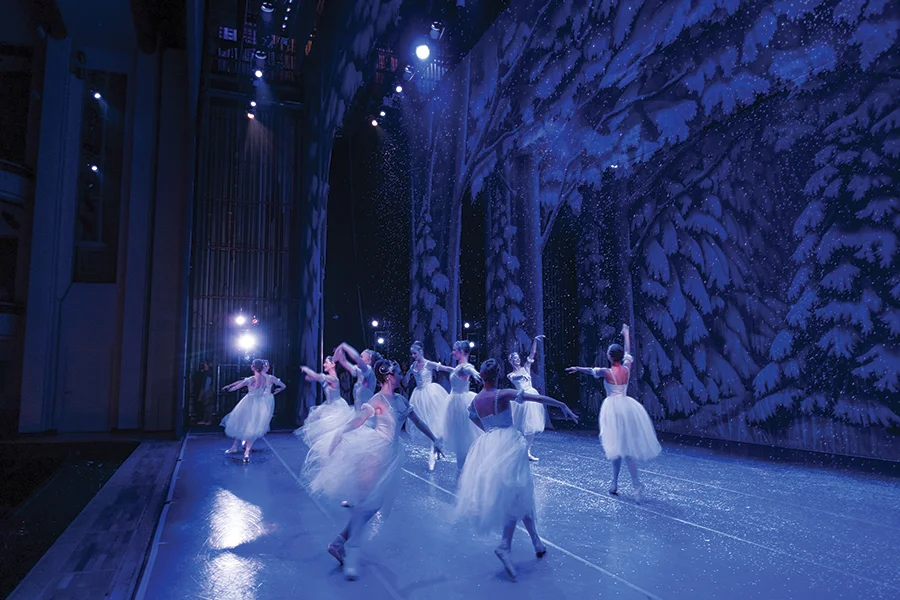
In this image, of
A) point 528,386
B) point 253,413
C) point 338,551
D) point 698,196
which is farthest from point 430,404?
point 698,196

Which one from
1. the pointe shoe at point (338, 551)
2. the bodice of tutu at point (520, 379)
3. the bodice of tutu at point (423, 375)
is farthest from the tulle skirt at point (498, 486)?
the bodice of tutu at point (423, 375)

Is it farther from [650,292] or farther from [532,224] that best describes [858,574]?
[532,224]

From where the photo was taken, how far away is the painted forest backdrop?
9.66 m

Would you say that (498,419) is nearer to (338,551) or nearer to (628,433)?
(338,551)

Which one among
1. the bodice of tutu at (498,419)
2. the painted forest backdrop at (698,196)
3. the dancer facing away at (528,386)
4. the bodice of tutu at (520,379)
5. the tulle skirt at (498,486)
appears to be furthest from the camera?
the painted forest backdrop at (698,196)

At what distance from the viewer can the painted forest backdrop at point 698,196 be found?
380 inches

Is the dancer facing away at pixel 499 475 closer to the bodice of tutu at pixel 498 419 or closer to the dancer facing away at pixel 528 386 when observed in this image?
the bodice of tutu at pixel 498 419

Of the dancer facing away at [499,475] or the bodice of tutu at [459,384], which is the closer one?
the dancer facing away at [499,475]

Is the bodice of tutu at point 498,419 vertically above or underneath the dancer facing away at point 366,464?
above

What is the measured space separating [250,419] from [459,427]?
3711 mm

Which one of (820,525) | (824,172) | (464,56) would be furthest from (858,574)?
(464,56)

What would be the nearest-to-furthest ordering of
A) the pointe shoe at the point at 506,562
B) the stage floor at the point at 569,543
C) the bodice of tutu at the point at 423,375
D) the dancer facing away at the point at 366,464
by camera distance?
the stage floor at the point at 569,543
the pointe shoe at the point at 506,562
the dancer facing away at the point at 366,464
the bodice of tutu at the point at 423,375

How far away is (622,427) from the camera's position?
6.40 m

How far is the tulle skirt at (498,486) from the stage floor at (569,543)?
38 cm
